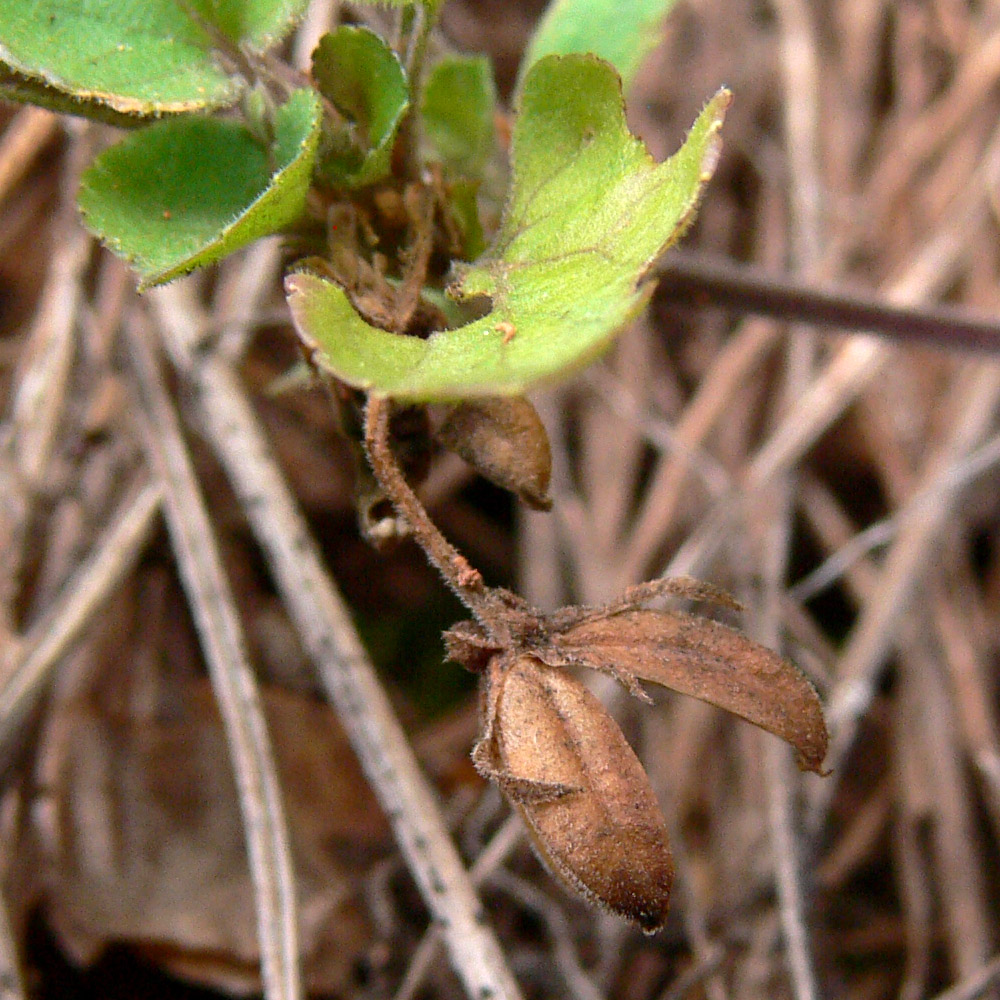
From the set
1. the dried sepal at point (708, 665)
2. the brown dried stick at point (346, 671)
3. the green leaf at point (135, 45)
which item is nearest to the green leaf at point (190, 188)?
the green leaf at point (135, 45)

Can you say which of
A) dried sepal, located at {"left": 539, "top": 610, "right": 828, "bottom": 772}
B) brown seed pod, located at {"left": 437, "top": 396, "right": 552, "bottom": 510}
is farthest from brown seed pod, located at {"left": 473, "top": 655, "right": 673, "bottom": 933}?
brown seed pod, located at {"left": 437, "top": 396, "right": 552, "bottom": 510}

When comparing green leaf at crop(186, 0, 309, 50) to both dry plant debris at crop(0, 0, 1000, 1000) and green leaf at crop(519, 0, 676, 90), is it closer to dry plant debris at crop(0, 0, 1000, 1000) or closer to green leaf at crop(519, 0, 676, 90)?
green leaf at crop(519, 0, 676, 90)

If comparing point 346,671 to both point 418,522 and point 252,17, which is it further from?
point 252,17

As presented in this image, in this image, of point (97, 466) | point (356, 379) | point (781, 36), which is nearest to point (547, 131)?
point (356, 379)

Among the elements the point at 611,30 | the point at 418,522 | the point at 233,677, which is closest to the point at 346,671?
the point at 233,677

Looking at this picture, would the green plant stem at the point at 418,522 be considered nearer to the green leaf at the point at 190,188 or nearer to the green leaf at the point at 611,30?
the green leaf at the point at 190,188
